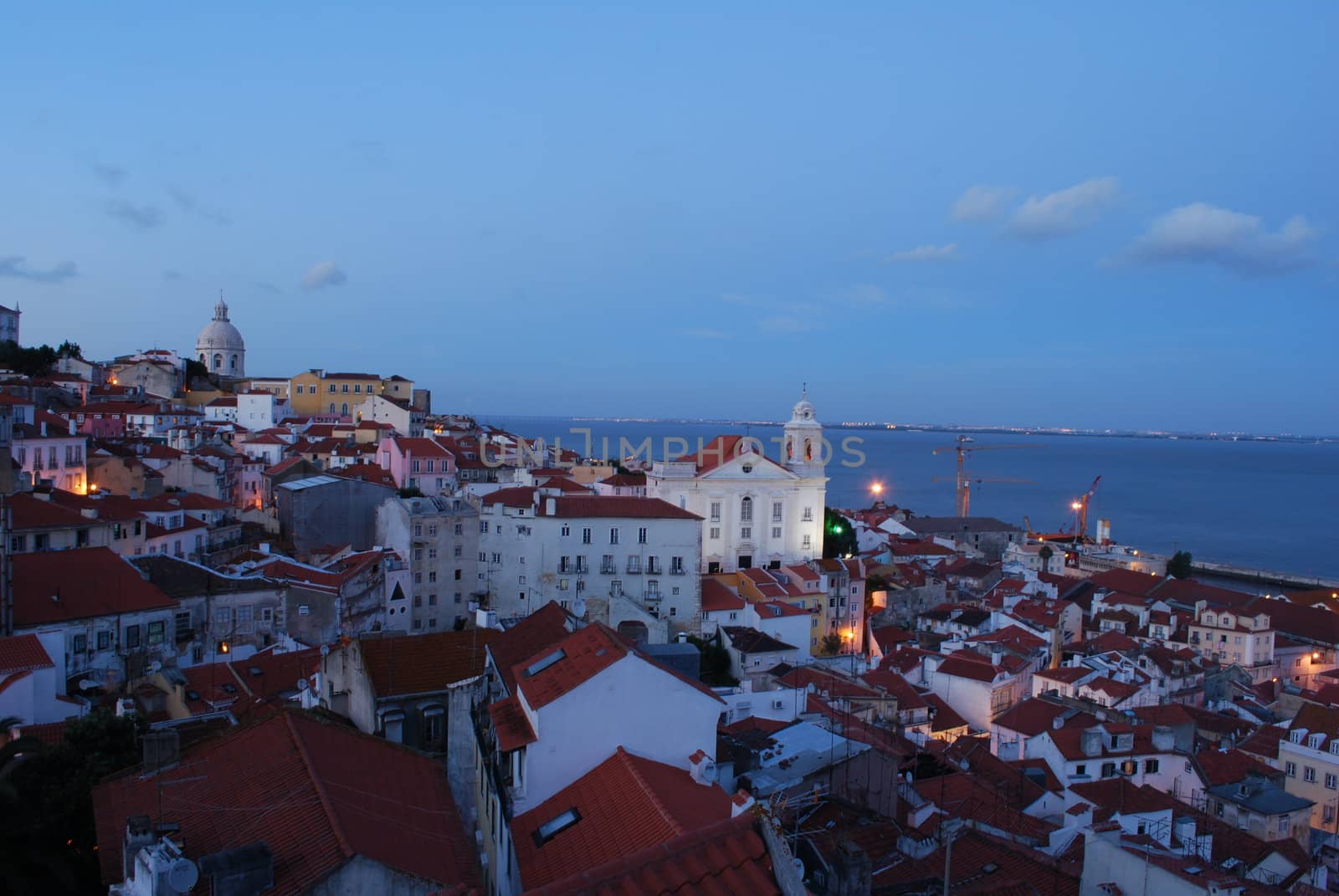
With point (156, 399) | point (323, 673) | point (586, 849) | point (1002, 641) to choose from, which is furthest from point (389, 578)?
point (156, 399)

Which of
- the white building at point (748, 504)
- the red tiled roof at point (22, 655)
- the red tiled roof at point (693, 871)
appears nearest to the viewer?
the red tiled roof at point (693, 871)

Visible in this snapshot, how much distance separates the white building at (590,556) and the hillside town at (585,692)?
104 millimetres

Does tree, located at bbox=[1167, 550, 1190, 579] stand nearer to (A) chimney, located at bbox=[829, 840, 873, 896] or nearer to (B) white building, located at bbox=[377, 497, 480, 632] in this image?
(B) white building, located at bbox=[377, 497, 480, 632]

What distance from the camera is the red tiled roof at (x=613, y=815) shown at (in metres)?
5.95

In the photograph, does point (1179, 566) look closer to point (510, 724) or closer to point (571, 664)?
point (571, 664)

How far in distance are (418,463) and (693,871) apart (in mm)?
36394

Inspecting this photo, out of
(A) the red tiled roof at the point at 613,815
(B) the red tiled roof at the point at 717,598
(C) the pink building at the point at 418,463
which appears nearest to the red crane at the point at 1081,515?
(B) the red tiled roof at the point at 717,598

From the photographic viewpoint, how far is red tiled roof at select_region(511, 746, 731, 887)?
19.5 feet

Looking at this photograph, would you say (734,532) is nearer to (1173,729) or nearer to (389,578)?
(389,578)

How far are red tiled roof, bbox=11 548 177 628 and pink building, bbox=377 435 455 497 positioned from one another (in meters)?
20.9

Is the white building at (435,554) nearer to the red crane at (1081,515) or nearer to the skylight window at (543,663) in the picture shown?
the skylight window at (543,663)

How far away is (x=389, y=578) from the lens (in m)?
23.6

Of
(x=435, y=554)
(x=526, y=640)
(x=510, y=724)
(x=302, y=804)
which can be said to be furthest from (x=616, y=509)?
(x=302, y=804)

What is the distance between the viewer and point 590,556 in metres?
26.7
